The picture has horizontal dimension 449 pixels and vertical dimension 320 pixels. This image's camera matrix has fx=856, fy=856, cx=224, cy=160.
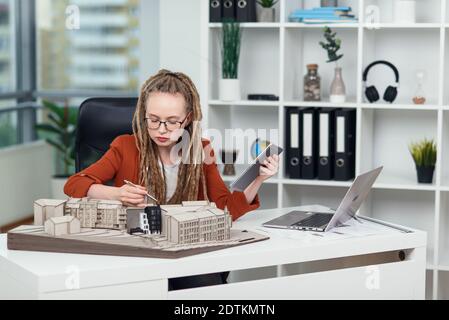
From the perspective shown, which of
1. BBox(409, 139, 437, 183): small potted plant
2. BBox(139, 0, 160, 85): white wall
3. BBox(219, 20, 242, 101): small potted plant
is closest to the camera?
BBox(409, 139, 437, 183): small potted plant

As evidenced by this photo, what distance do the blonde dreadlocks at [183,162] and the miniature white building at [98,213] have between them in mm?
345

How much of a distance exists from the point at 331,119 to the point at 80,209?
172 centimetres

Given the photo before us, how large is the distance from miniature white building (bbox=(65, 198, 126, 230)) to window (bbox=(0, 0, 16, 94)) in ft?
13.2

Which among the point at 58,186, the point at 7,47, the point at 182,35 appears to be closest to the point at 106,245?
the point at 182,35

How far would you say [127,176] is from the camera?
2854 mm

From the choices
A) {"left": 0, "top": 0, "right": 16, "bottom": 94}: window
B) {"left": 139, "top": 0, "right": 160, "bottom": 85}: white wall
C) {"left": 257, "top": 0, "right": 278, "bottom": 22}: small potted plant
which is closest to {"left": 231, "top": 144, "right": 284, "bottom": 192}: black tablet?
{"left": 257, "top": 0, "right": 278, "bottom": 22}: small potted plant

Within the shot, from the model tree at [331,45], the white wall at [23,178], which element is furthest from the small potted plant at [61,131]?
the model tree at [331,45]

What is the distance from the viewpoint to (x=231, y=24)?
391 centimetres

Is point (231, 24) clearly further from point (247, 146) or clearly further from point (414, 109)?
point (414, 109)

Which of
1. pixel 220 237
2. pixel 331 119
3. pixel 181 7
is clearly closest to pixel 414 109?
pixel 331 119

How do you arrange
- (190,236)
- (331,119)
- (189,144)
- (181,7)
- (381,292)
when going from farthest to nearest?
(181,7), (331,119), (189,144), (381,292), (190,236)

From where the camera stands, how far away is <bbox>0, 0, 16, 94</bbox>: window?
20.5ft

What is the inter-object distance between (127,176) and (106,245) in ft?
2.04

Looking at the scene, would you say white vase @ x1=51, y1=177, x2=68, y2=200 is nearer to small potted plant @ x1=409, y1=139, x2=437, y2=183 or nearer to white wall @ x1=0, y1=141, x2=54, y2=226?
white wall @ x1=0, y1=141, x2=54, y2=226
